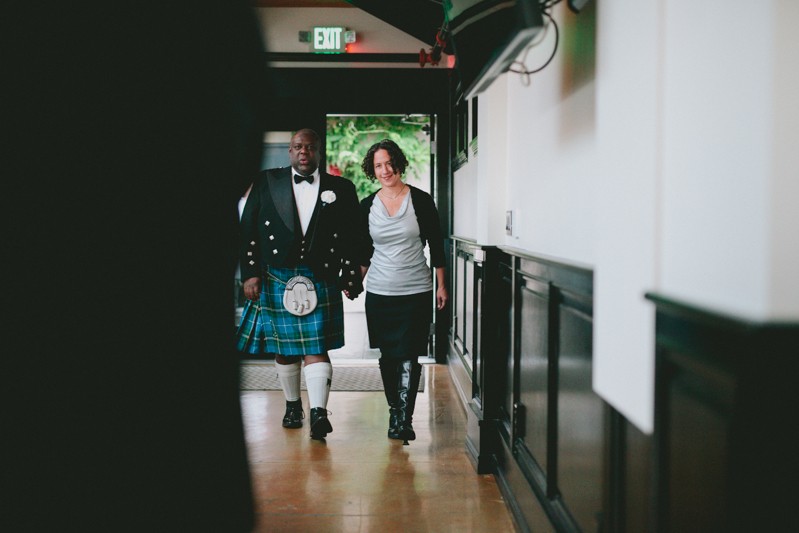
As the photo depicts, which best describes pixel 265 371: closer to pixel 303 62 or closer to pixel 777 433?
pixel 303 62

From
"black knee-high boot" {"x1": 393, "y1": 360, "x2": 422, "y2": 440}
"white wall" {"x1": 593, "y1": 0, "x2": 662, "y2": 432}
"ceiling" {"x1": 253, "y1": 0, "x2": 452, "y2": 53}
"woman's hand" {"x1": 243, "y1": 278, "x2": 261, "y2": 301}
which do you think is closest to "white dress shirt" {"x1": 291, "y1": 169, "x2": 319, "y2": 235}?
"woman's hand" {"x1": 243, "y1": 278, "x2": 261, "y2": 301}

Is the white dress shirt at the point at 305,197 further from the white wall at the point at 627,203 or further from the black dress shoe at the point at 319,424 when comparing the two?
the white wall at the point at 627,203

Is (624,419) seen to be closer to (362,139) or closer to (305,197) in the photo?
(305,197)

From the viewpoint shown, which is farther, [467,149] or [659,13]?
[467,149]

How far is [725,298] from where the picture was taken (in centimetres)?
98

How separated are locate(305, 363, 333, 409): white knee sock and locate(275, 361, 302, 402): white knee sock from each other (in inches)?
5.3

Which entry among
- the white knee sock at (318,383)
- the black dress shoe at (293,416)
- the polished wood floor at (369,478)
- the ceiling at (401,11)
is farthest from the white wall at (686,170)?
the ceiling at (401,11)

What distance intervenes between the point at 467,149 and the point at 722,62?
3.34m

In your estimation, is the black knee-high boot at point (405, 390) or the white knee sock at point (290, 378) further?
the white knee sock at point (290, 378)

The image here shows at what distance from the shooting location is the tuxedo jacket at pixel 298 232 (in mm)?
3602

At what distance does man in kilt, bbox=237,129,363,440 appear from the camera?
3.61m

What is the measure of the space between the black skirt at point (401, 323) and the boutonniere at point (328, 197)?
1.68ft

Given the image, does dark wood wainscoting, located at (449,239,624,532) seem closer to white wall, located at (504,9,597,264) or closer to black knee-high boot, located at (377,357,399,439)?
white wall, located at (504,9,597,264)

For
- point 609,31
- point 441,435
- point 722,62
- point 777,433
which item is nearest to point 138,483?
point 777,433
